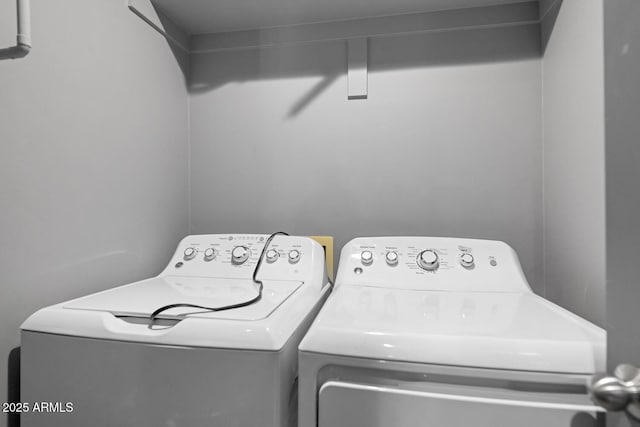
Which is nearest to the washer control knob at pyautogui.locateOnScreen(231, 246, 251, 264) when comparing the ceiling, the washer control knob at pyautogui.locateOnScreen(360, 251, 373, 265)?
the washer control knob at pyautogui.locateOnScreen(360, 251, 373, 265)

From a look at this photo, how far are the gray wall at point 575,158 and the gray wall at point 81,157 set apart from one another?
4.59ft

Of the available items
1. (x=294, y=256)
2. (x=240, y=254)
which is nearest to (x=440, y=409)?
(x=294, y=256)

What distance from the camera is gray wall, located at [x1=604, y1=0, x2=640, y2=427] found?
35 cm

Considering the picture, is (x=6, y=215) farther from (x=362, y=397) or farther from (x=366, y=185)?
(x=366, y=185)

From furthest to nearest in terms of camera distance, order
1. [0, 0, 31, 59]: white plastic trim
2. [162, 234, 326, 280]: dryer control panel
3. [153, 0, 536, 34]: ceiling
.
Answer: [153, 0, 536, 34]: ceiling
[162, 234, 326, 280]: dryer control panel
[0, 0, 31, 59]: white plastic trim

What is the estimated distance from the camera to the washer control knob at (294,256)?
1103mm

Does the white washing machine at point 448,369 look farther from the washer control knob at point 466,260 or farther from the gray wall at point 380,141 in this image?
the gray wall at point 380,141

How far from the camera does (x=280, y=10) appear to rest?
1.30m

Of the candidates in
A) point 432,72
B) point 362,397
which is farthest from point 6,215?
point 432,72

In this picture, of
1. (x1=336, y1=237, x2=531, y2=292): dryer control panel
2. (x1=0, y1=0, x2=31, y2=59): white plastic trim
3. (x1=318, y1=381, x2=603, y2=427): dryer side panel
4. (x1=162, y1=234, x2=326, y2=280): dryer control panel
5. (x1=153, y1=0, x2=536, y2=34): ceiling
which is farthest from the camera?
(x1=153, y1=0, x2=536, y2=34): ceiling

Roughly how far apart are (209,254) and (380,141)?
2.64 feet

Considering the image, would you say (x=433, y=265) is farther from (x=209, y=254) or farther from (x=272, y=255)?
(x=209, y=254)

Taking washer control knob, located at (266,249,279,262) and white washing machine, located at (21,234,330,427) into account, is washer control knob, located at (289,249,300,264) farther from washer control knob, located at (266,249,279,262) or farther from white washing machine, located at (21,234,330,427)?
white washing machine, located at (21,234,330,427)

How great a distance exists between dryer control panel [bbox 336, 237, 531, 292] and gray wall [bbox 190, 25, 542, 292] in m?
0.22
